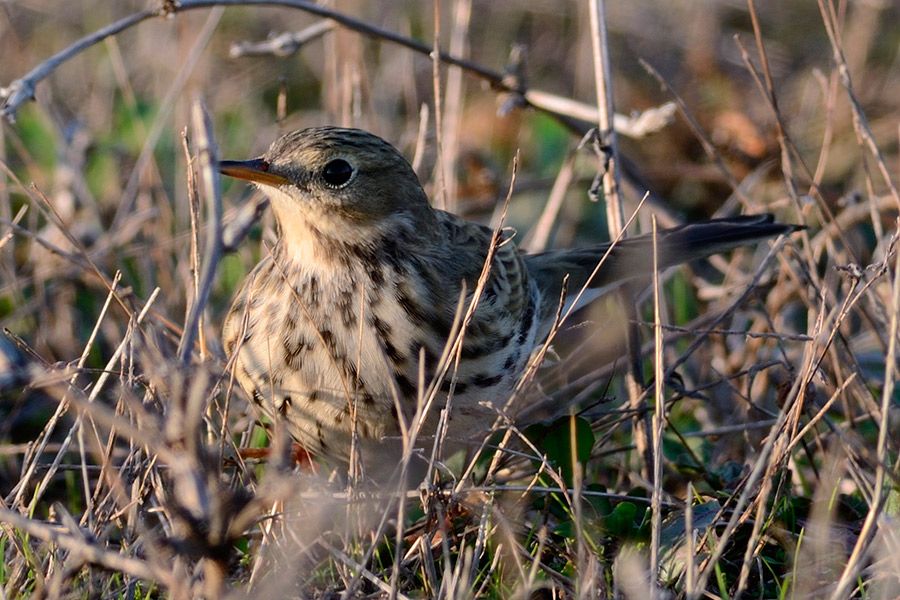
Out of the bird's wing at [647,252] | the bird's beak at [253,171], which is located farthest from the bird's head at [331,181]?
the bird's wing at [647,252]

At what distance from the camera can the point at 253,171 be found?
341 centimetres

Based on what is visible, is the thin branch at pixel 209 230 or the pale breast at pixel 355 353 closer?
the thin branch at pixel 209 230

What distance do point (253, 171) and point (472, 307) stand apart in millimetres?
748

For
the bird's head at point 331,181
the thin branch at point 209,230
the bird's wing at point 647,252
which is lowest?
the bird's wing at point 647,252

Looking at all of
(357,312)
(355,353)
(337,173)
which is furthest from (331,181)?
(355,353)

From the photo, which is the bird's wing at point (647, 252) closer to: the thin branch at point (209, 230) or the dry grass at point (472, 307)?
the dry grass at point (472, 307)

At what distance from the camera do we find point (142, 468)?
313 centimetres

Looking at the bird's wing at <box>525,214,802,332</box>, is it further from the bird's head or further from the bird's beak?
the bird's beak

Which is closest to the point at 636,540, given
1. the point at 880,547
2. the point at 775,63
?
the point at 880,547

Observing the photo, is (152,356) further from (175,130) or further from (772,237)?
(175,130)

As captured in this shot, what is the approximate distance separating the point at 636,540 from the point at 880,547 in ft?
1.95

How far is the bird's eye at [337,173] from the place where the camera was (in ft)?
11.6

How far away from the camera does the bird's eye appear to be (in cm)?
354

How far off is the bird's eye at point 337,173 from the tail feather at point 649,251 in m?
1.03
